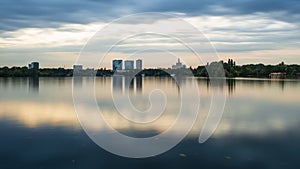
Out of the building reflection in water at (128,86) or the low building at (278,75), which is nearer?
the building reflection in water at (128,86)

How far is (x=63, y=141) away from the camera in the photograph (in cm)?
854

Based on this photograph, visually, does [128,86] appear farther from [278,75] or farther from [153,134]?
[278,75]

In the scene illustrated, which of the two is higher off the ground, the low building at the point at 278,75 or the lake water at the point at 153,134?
the low building at the point at 278,75

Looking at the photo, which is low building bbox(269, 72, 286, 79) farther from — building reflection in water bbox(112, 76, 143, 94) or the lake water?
the lake water

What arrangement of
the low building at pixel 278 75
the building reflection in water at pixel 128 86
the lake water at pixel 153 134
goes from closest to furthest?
the lake water at pixel 153 134
the building reflection in water at pixel 128 86
the low building at pixel 278 75

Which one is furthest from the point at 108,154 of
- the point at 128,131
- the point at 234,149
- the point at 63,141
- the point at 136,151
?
the point at 234,149

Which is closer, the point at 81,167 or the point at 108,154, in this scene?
the point at 81,167

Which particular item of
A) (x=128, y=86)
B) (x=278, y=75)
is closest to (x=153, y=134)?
(x=128, y=86)

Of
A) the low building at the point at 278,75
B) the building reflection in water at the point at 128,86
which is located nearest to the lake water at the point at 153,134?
the building reflection in water at the point at 128,86

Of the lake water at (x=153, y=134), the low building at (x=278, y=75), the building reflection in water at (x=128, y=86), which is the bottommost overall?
the lake water at (x=153, y=134)

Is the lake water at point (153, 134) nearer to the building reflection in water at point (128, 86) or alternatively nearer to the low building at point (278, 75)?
the building reflection in water at point (128, 86)

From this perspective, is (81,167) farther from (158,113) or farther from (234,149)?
Answer: (158,113)

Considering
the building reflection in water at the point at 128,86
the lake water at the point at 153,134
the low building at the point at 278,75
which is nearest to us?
the lake water at the point at 153,134

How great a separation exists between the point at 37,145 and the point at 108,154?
202 centimetres
